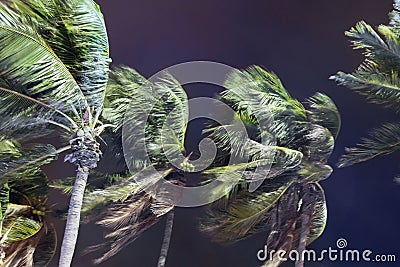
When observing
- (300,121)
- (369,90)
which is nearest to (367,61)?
(369,90)

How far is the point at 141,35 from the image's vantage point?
658 centimetres

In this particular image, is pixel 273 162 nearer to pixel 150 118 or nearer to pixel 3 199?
pixel 150 118

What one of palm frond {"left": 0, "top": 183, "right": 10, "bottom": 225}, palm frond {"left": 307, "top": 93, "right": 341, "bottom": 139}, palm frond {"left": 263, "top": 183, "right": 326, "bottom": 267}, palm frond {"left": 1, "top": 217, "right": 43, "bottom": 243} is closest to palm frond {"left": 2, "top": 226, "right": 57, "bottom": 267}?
palm frond {"left": 1, "top": 217, "right": 43, "bottom": 243}

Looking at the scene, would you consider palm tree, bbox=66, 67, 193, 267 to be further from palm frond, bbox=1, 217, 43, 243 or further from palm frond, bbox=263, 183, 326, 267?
palm frond, bbox=263, 183, 326, 267

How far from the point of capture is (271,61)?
6395mm

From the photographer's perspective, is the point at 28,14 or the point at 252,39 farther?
the point at 252,39

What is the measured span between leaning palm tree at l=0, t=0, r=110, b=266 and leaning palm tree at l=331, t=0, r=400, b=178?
2.87m

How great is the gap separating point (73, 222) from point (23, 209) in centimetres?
121

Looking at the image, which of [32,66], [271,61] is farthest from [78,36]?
[271,61]

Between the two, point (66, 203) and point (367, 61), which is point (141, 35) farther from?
point (367, 61)

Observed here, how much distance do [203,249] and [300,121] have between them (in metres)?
2.30

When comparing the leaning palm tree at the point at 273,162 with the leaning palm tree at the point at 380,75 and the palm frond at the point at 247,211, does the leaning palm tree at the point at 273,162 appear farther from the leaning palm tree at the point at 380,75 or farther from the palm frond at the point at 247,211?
the leaning palm tree at the point at 380,75

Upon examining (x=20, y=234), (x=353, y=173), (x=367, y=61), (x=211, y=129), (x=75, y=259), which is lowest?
(x=75, y=259)

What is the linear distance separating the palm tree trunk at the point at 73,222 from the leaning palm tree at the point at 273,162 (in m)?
1.48
